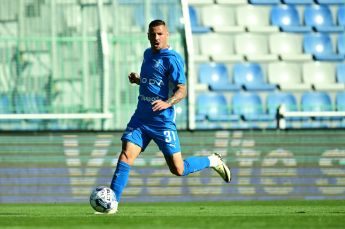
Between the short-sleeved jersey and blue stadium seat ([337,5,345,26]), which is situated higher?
blue stadium seat ([337,5,345,26])

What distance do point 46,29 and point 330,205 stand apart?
4469mm

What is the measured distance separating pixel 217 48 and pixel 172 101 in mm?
8130

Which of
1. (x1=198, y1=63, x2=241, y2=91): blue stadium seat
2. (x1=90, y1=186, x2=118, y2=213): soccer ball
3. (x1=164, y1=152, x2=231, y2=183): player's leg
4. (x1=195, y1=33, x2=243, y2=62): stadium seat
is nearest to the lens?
(x1=90, y1=186, x2=118, y2=213): soccer ball

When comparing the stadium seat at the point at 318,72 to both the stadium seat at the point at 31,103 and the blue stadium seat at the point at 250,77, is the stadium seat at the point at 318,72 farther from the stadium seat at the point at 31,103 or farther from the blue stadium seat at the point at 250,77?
the stadium seat at the point at 31,103

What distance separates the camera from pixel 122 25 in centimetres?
1369

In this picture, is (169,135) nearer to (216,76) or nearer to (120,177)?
(120,177)

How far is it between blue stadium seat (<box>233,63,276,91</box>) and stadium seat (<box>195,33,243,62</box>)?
0.17 meters

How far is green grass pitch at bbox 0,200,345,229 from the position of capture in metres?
7.99

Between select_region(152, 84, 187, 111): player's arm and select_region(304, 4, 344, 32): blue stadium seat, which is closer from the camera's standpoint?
select_region(152, 84, 187, 111): player's arm

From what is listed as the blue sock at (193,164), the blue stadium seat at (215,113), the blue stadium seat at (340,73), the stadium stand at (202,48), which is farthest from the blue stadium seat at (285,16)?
the blue sock at (193,164)

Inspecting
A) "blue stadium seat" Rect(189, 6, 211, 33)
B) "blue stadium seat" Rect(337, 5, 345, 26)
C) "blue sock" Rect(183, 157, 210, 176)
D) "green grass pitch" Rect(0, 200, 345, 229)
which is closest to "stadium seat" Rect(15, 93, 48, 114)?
"green grass pitch" Rect(0, 200, 345, 229)

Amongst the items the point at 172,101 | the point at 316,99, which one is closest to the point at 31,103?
the point at 172,101

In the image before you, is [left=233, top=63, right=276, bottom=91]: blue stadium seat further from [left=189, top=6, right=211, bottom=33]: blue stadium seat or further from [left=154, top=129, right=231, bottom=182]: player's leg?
[left=154, top=129, right=231, bottom=182]: player's leg

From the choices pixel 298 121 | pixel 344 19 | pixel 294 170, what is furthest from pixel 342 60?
pixel 294 170
